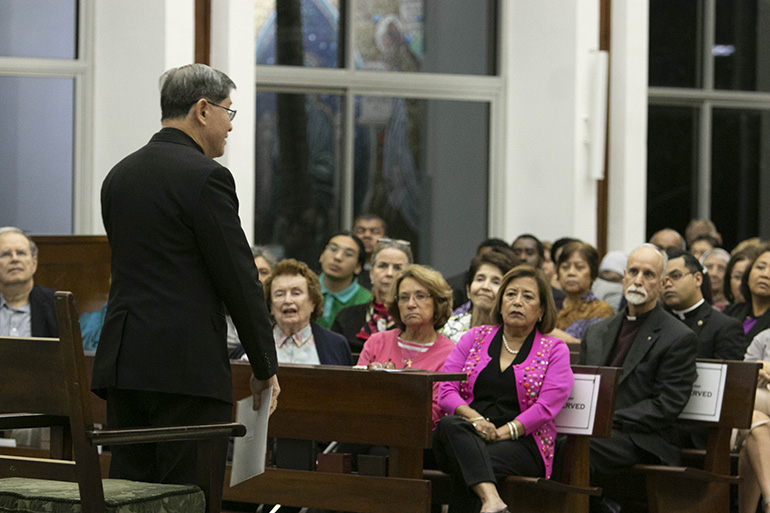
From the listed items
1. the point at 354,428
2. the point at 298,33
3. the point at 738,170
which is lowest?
the point at 354,428

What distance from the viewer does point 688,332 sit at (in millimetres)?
5523

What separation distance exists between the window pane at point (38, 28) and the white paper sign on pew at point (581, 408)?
566 centimetres

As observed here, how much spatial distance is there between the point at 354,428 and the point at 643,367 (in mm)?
1546

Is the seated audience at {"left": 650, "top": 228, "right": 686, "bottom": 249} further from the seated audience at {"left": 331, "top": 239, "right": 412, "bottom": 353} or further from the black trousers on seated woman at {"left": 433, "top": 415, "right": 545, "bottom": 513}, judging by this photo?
the black trousers on seated woman at {"left": 433, "top": 415, "right": 545, "bottom": 513}

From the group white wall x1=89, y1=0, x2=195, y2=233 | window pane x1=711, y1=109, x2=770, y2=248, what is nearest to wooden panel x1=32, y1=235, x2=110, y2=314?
white wall x1=89, y1=0, x2=195, y2=233

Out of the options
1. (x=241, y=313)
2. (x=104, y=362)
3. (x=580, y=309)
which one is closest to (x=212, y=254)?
(x=241, y=313)

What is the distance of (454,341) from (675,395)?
1.20 metres

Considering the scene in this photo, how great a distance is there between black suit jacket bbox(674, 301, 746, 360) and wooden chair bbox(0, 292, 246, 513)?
3381mm

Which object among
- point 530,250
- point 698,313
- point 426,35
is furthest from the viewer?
point 426,35

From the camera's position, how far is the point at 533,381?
16.9ft

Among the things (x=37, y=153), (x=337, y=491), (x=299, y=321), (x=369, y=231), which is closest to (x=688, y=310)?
(x=299, y=321)

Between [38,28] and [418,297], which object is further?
[38,28]

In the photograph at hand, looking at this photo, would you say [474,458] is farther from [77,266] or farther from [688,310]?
[77,266]

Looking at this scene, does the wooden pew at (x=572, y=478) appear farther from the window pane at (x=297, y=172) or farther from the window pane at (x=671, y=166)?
the window pane at (x=671, y=166)
